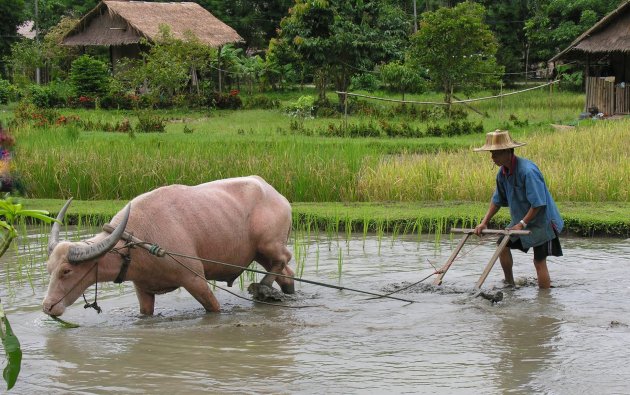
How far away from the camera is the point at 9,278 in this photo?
796 centimetres

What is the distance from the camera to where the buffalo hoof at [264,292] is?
687 cm

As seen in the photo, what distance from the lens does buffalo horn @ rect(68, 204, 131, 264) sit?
5.66 metres

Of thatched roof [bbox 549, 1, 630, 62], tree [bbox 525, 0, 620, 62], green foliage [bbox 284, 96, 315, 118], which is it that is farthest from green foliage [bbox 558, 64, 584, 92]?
green foliage [bbox 284, 96, 315, 118]

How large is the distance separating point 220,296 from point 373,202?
3.93m

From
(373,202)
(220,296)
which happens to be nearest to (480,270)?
(220,296)

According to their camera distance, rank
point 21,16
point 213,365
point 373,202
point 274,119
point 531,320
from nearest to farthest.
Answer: point 213,365, point 531,320, point 373,202, point 274,119, point 21,16

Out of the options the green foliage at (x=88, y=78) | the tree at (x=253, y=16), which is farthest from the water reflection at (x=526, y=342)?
the tree at (x=253, y=16)

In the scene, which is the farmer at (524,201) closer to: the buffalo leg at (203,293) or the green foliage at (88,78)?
the buffalo leg at (203,293)

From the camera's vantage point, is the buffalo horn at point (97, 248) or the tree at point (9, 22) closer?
the buffalo horn at point (97, 248)

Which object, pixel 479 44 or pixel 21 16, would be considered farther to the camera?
pixel 21 16

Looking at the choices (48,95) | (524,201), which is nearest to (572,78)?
(48,95)

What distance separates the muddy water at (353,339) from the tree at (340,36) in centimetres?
1728

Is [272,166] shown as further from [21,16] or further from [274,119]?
→ [21,16]

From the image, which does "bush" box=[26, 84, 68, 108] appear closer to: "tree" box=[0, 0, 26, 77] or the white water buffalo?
"tree" box=[0, 0, 26, 77]
